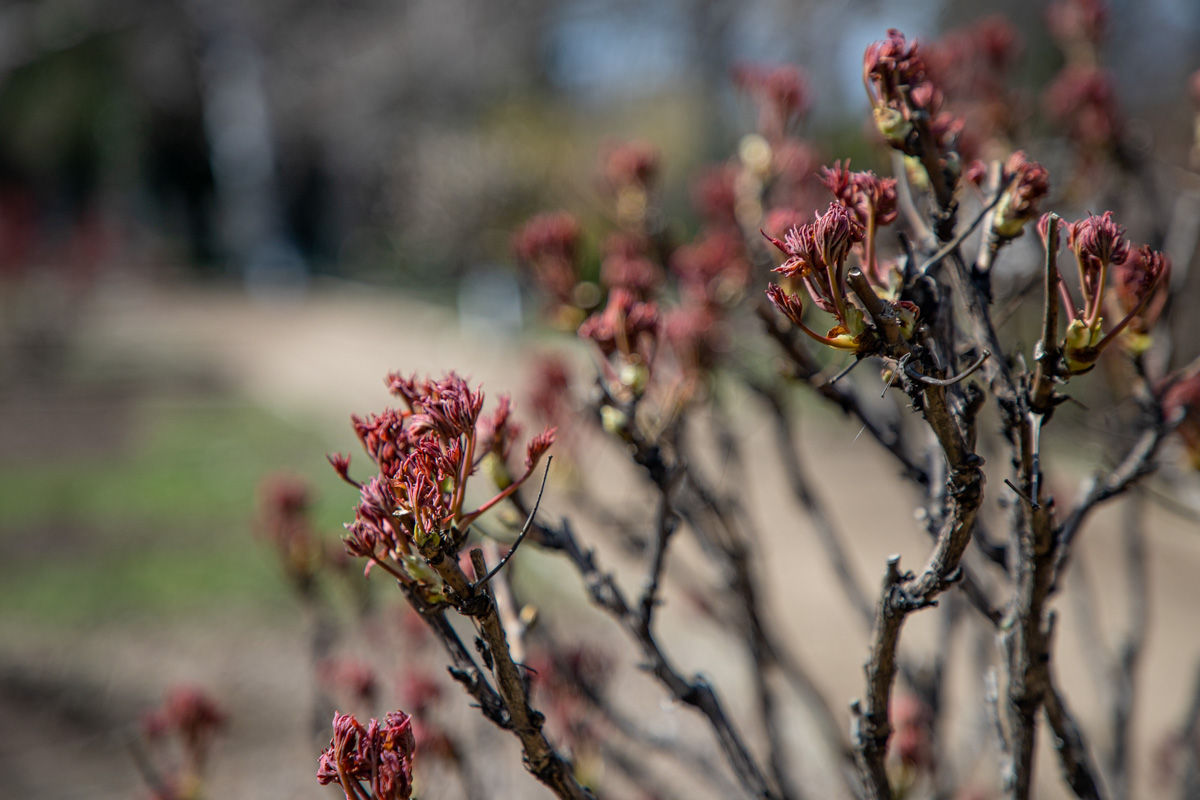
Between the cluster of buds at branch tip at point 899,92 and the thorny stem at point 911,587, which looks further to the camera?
the cluster of buds at branch tip at point 899,92

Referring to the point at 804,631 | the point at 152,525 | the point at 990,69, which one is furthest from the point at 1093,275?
the point at 152,525

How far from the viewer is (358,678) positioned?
191 cm

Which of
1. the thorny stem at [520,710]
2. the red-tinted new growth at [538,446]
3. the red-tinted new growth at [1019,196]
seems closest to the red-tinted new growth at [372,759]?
the thorny stem at [520,710]

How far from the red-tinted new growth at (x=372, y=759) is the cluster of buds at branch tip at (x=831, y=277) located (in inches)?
23.7

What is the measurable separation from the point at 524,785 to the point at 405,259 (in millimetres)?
19785

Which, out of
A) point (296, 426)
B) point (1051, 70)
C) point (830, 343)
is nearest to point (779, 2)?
point (1051, 70)

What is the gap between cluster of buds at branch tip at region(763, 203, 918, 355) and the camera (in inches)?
33.2

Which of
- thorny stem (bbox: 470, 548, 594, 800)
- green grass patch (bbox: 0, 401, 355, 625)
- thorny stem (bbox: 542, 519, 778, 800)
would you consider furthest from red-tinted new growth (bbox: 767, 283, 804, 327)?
green grass patch (bbox: 0, 401, 355, 625)

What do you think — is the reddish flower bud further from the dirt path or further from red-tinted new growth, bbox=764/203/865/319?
the dirt path

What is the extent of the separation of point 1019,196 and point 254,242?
2389 centimetres

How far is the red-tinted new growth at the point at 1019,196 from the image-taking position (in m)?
1.11

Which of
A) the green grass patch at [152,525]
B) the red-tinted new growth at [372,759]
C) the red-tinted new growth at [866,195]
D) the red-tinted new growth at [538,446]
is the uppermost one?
the green grass patch at [152,525]

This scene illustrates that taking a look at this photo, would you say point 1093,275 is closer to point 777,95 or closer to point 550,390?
point 777,95

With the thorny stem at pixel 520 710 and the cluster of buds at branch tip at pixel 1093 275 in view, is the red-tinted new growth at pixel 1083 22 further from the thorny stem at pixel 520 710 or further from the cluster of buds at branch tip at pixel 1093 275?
the thorny stem at pixel 520 710
